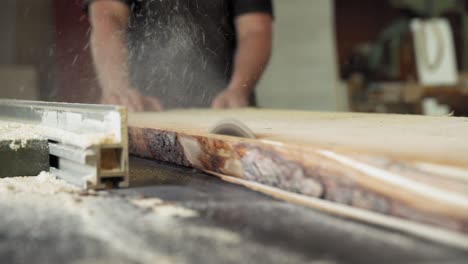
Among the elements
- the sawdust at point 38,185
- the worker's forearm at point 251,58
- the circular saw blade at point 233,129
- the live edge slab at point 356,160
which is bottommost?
the sawdust at point 38,185

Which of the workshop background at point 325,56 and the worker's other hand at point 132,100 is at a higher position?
the workshop background at point 325,56

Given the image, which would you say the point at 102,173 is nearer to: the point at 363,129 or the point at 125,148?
the point at 125,148

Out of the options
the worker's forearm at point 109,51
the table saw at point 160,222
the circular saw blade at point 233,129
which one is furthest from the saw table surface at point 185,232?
the worker's forearm at point 109,51

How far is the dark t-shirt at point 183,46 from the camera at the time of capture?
2.30 meters

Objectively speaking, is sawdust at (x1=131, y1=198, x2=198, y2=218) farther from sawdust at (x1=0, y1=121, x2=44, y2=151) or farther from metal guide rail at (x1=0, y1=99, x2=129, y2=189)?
sawdust at (x1=0, y1=121, x2=44, y2=151)

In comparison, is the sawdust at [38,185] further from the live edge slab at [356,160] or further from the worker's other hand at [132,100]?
the worker's other hand at [132,100]

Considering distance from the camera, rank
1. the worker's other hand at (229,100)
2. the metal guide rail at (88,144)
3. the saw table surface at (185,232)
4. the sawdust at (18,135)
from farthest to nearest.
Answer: the worker's other hand at (229,100) → the sawdust at (18,135) → the metal guide rail at (88,144) → the saw table surface at (185,232)

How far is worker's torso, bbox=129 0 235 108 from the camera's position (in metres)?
2.29

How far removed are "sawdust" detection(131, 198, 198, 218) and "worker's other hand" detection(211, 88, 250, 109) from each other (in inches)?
63.1

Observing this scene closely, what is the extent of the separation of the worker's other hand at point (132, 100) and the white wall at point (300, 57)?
2.96m

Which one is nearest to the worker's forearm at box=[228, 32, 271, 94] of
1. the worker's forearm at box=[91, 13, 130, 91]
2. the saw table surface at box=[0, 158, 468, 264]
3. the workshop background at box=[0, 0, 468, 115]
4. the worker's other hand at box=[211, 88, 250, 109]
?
the worker's other hand at box=[211, 88, 250, 109]

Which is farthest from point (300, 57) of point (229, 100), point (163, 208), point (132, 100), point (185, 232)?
point (185, 232)

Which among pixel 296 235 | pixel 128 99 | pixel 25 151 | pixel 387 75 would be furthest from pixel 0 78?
pixel 387 75

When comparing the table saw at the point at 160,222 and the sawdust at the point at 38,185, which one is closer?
the table saw at the point at 160,222
